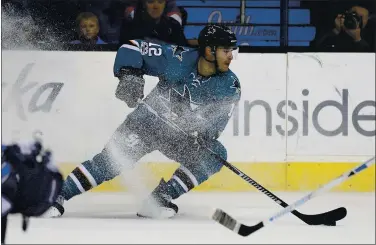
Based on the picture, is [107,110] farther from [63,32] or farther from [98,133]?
[63,32]

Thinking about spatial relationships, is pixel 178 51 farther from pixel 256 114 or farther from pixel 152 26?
pixel 256 114

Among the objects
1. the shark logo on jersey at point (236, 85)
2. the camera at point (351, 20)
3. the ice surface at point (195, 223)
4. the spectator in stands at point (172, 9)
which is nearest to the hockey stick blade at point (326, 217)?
the ice surface at point (195, 223)

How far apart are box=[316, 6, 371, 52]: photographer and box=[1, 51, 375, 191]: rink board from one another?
61mm

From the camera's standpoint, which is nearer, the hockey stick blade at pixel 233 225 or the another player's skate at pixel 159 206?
the hockey stick blade at pixel 233 225

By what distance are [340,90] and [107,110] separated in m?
1.56

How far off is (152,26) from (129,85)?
0.42 meters

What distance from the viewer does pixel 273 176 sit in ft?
17.8

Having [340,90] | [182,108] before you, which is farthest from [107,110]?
[340,90]

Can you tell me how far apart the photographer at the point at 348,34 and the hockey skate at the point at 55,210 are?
197 centimetres

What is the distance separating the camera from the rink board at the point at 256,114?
17.7ft

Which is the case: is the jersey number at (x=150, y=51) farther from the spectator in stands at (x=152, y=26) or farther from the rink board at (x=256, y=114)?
the rink board at (x=256, y=114)

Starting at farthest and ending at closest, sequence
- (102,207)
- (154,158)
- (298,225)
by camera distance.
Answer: (154,158)
(102,207)
(298,225)

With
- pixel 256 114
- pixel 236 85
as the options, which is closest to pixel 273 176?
pixel 256 114

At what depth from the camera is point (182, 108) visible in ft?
17.6
